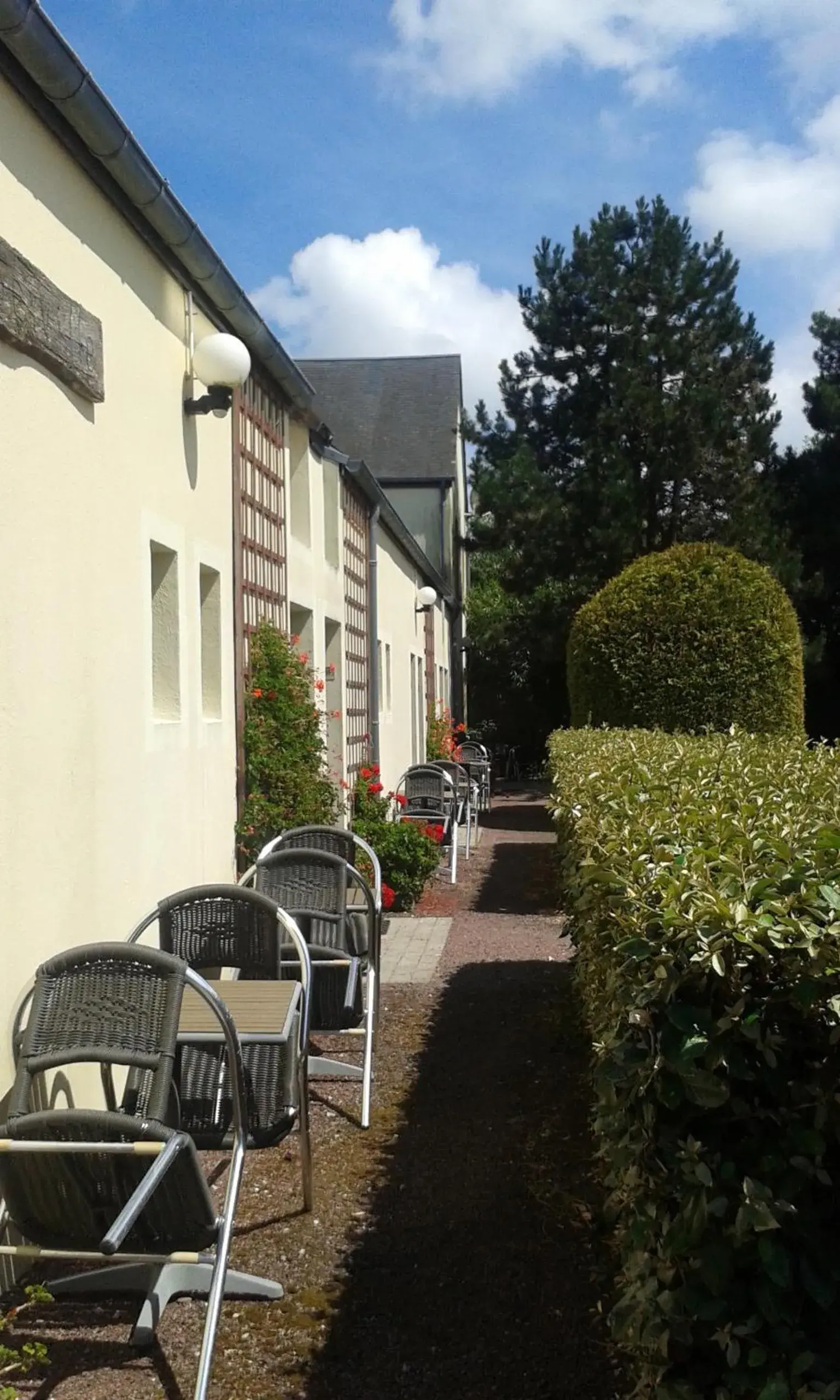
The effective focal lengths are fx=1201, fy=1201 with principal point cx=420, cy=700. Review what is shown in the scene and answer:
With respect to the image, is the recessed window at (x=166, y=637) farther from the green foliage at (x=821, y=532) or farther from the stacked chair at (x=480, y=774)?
the green foliage at (x=821, y=532)

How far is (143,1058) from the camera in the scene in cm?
306

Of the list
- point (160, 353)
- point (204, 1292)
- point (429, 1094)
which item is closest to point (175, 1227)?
point (204, 1292)

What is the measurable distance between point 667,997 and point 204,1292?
83.0 inches

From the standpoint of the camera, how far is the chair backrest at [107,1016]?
3.06 meters

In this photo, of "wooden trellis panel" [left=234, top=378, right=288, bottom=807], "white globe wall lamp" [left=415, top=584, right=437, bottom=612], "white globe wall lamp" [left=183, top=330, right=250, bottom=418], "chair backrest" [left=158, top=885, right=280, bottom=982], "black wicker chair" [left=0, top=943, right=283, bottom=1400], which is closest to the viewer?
"black wicker chair" [left=0, top=943, right=283, bottom=1400]

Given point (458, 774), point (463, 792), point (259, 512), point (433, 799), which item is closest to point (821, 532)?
point (458, 774)

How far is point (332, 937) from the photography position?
528 centimetres

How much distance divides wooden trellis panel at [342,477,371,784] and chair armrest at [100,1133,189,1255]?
7.66 meters

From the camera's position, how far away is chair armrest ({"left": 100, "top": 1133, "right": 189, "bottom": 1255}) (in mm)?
2484

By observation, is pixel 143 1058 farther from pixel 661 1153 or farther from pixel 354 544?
pixel 354 544

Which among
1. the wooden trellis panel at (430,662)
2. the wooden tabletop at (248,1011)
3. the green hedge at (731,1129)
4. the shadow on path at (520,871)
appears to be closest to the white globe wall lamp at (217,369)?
the wooden tabletop at (248,1011)

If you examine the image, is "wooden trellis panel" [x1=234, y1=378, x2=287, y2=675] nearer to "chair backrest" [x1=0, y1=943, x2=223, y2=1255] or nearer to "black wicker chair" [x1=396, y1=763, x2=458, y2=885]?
"chair backrest" [x1=0, y1=943, x2=223, y2=1255]

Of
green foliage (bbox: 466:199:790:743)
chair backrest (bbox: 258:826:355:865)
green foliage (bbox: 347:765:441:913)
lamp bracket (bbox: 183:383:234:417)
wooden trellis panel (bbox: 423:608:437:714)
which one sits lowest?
green foliage (bbox: 347:765:441:913)

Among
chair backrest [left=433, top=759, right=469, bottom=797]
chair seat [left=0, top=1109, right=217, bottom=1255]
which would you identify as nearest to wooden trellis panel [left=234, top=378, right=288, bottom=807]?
chair seat [left=0, top=1109, right=217, bottom=1255]
